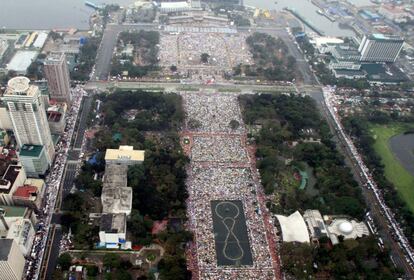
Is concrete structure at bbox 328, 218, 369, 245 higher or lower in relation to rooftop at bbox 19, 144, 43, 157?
lower

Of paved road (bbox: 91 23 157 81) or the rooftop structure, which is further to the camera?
paved road (bbox: 91 23 157 81)

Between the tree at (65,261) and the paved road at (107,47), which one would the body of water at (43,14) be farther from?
the tree at (65,261)

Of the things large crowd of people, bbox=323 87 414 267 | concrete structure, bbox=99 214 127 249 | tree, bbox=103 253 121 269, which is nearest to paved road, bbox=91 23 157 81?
concrete structure, bbox=99 214 127 249

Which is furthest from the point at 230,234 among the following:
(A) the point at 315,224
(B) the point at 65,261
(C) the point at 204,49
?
(C) the point at 204,49

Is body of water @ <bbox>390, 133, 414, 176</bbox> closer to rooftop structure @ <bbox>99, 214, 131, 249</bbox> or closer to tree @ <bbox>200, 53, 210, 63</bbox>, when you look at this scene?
tree @ <bbox>200, 53, 210, 63</bbox>

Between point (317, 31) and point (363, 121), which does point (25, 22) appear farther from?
point (363, 121)

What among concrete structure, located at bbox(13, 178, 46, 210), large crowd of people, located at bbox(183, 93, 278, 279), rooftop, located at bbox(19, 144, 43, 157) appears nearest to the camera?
large crowd of people, located at bbox(183, 93, 278, 279)
